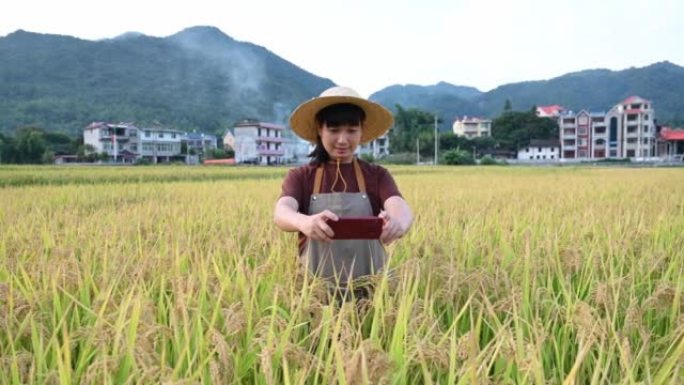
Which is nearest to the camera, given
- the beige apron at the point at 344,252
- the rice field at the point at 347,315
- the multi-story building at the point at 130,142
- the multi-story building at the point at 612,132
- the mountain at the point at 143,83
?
the rice field at the point at 347,315

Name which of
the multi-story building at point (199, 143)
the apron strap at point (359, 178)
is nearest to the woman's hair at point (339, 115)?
Result: the apron strap at point (359, 178)

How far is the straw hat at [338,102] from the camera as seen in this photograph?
1847mm

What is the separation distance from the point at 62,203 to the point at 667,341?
5.34m

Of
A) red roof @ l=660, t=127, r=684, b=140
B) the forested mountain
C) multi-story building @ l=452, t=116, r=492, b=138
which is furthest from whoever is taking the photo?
the forested mountain

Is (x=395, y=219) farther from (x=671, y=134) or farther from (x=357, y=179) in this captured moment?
(x=671, y=134)

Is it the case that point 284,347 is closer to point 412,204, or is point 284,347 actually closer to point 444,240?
point 444,240

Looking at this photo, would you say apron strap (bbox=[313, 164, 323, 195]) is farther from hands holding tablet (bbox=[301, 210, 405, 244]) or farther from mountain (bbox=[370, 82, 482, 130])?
mountain (bbox=[370, 82, 482, 130])

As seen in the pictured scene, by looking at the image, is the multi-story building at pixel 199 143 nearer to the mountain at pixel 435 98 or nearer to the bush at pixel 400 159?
the bush at pixel 400 159

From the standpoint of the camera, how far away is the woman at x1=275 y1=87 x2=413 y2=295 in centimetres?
176

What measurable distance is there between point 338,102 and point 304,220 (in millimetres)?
572

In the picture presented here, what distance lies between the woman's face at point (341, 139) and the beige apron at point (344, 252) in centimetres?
15

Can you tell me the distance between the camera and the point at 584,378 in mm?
1155

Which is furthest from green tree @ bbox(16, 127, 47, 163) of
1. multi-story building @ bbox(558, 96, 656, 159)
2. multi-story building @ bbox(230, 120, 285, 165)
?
multi-story building @ bbox(558, 96, 656, 159)

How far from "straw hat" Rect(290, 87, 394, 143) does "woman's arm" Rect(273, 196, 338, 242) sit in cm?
32
